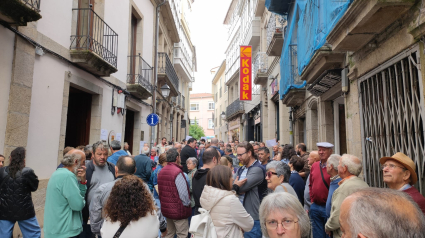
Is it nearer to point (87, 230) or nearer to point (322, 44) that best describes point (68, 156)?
point (87, 230)

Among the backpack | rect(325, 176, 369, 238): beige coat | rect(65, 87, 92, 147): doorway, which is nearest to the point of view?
→ the backpack

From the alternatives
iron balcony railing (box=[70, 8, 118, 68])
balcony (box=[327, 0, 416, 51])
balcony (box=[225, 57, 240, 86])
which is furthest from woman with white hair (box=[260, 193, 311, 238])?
balcony (box=[225, 57, 240, 86])

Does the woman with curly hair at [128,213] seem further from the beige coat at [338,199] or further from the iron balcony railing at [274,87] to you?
the iron balcony railing at [274,87]

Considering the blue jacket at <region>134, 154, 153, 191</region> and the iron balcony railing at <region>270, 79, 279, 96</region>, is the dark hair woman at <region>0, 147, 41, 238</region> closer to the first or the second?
the blue jacket at <region>134, 154, 153, 191</region>

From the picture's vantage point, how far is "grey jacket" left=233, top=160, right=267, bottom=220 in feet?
12.3

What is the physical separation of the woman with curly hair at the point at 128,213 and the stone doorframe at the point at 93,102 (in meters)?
5.14

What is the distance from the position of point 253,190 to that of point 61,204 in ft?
7.67

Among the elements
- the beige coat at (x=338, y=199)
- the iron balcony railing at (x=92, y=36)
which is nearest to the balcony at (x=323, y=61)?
the beige coat at (x=338, y=199)

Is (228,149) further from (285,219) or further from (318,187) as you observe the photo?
(285,219)

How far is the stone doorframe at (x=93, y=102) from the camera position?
7.09 meters

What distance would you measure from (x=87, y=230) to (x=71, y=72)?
4674mm

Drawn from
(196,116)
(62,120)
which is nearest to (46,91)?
(62,120)

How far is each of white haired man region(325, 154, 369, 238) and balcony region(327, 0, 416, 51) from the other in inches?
73.0

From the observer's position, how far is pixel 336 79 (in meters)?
6.54
